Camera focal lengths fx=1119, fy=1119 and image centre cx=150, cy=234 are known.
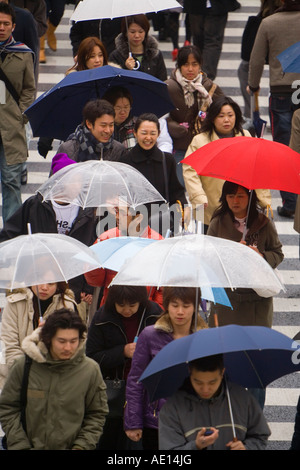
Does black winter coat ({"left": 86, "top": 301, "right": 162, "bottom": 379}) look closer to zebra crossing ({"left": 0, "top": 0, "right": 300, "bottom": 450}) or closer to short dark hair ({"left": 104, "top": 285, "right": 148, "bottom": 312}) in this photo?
short dark hair ({"left": 104, "top": 285, "right": 148, "bottom": 312})

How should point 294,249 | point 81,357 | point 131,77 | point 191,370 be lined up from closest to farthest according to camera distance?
1. point 191,370
2. point 81,357
3. point 131,77
4. point 294,249

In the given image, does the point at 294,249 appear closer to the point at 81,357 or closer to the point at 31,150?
the point at 31,150

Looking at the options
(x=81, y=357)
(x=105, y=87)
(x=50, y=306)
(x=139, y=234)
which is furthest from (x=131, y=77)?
(x=81, y=357)

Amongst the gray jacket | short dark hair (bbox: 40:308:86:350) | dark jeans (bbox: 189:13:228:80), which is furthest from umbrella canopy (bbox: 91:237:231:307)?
dark jeans (bbox: 189:13:228:80)

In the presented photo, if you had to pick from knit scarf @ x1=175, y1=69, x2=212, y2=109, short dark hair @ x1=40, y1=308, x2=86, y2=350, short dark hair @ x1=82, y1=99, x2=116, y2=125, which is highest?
short dark hair @ x1=82, y1=99, x2=116, y2=125

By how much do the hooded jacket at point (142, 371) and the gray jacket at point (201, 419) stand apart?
0.55m

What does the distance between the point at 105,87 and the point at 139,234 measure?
2.16 m

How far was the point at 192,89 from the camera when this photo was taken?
1030 centimetres

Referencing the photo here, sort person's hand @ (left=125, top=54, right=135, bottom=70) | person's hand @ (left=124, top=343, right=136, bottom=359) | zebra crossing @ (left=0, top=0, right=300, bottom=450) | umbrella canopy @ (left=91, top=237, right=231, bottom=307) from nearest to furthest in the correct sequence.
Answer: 1. person's hand @ (left=124, top=343, right=136, bottom=359)
2. umbrella canopy @ (left=91, top=237, right=231, bottom=307)
3. zebra crossing @ (left=0, top=0, right=300, bottom=450)
4. person's hand @ (left=125, top=54, right=135, bottom=70)

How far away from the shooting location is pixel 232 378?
19.6 ft

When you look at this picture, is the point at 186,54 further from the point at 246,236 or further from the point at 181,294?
the point at 181,294

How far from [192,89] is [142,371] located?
4.41 m

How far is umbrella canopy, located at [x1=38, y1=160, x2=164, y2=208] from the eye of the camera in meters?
7.75

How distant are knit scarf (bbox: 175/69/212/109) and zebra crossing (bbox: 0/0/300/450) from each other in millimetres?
1687
